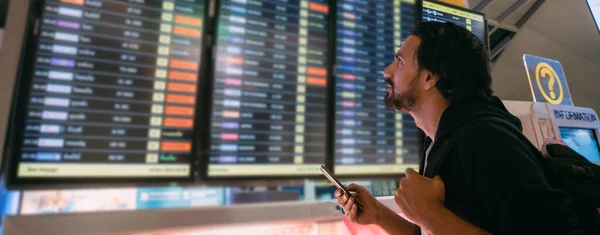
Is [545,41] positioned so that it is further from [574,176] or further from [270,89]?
[270,89]

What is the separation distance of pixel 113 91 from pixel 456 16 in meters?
2.01

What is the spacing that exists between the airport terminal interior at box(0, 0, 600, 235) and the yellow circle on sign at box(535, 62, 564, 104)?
1306mm

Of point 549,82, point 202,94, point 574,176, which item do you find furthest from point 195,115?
point 549,82

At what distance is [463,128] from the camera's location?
1.11m

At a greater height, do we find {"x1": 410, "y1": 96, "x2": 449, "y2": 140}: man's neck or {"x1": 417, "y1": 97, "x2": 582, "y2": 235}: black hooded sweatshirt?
{"x1": 410, "y1": 96, "x2": 449, "y2": 140}: man's neck

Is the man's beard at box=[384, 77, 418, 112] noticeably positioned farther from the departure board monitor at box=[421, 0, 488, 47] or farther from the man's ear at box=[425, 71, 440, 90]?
the departure board monitor at box=[421, 0, 488, 47]

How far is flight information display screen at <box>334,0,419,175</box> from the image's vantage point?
1582 mm

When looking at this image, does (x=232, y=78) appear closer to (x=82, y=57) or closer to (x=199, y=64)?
(x=199, y=64)

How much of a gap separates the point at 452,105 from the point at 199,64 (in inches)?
40.0

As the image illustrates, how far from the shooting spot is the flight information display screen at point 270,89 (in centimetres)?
133

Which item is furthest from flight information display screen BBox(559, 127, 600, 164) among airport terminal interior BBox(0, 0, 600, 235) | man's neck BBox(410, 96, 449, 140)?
man's neck BBox(410, 96, 449, 140)

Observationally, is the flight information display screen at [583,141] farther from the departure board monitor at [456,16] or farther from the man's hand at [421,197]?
the man's hand at [421,197]

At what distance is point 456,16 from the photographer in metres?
2.09

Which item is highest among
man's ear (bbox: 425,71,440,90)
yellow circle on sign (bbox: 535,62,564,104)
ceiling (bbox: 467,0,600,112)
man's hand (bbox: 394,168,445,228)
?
ceiling (bbox: 467,0,600,112)
